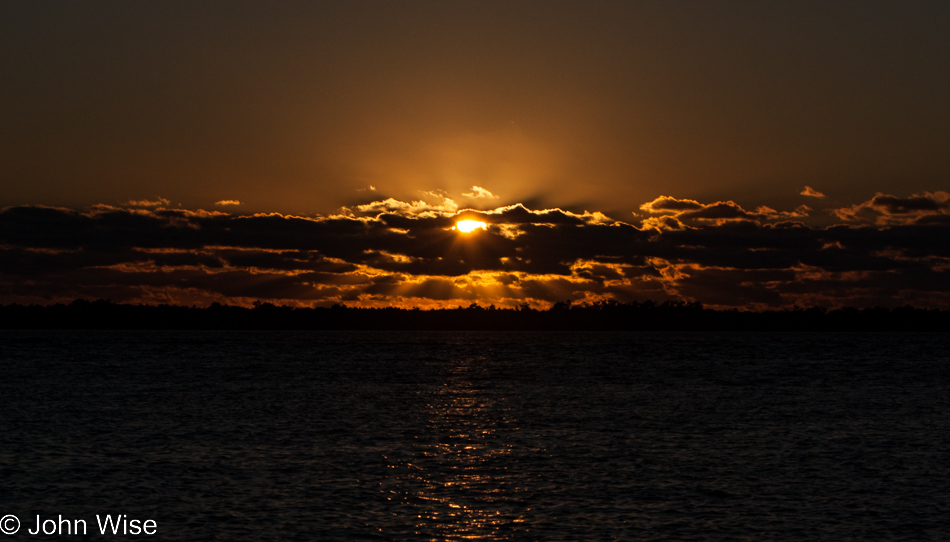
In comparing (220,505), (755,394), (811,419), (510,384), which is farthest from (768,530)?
(510,384)

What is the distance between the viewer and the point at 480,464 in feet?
129

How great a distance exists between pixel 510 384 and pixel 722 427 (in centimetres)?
4343

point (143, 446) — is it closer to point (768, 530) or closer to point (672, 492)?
point (672, 492)

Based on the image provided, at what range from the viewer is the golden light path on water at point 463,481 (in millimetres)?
27531
